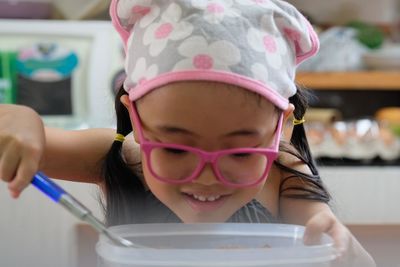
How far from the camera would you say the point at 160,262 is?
0.40m

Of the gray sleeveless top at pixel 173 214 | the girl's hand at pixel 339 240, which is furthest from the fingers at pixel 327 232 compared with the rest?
the gray sleeveless top at pixel 173 214

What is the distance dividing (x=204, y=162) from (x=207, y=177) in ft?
0.05

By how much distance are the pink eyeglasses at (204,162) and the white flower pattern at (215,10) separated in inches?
3.8

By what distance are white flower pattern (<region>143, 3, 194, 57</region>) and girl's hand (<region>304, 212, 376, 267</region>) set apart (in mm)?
167

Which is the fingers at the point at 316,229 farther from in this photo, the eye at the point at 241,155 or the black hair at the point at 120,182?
the black hair at the point at 120,182

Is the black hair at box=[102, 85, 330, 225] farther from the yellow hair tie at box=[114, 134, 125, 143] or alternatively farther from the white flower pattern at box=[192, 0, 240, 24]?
the white flower pattern at box=[192, 0, 240, 24]

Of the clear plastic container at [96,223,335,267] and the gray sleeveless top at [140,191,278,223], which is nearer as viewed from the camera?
the clear plastic container at [96,223,335,267]

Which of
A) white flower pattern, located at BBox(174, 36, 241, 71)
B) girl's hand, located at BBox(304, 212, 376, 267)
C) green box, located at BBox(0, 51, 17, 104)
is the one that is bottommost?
green box, located at BBox(0, 51, 17, 104)

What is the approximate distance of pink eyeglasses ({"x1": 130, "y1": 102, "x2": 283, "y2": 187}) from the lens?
17.9 inches

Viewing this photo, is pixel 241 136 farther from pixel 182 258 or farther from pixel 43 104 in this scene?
pixel 43 104

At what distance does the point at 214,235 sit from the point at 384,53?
122 centimetres

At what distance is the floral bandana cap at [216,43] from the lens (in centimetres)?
45

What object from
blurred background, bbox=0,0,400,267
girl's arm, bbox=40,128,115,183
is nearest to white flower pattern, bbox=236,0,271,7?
girl's arm, bbox=40,128,115,183

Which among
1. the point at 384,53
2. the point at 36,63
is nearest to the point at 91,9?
the point at 36,63
